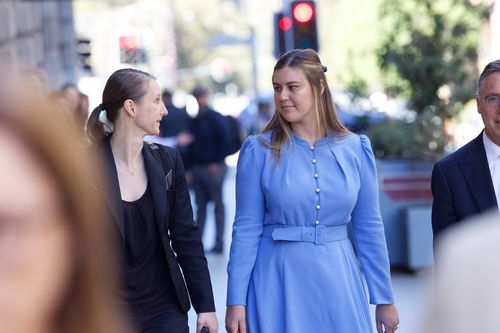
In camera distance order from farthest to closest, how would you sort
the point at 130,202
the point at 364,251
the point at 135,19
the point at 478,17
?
the point at 135,19 → the point at 478,17 → the point at 364,251 → the point at 130,202

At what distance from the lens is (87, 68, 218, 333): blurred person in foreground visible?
14.9 ft

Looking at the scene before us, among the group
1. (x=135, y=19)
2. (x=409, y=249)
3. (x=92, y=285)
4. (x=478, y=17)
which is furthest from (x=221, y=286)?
(x=135, y=19)

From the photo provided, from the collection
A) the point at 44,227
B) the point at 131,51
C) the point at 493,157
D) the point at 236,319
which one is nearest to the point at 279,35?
the point at 493,157

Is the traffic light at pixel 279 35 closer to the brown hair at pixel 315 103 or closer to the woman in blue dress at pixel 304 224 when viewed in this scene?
the brown hair at pixel 315 103

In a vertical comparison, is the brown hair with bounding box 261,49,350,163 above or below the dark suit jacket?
above

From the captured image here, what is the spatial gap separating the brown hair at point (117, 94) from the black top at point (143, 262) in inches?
15.7

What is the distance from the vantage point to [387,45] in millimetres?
13008

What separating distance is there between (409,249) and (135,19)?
245ft

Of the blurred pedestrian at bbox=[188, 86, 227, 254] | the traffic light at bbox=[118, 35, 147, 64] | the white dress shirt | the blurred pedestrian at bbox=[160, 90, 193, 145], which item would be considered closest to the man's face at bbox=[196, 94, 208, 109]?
the blurred pedestrian at bbox=[188, 86, 227, 254]

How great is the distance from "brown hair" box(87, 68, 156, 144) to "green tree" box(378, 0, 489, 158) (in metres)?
8.20

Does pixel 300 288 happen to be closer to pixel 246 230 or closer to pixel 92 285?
pixel 246 230

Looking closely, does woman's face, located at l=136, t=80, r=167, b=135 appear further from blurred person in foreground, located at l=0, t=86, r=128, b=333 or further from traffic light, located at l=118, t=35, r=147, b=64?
traffic light, located at l=118, t=35, r=147, b=64

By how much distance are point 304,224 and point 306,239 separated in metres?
0.06

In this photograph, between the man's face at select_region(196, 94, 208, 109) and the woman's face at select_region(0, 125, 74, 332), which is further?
the man's face at select_region(196, 94, 208, 109)
